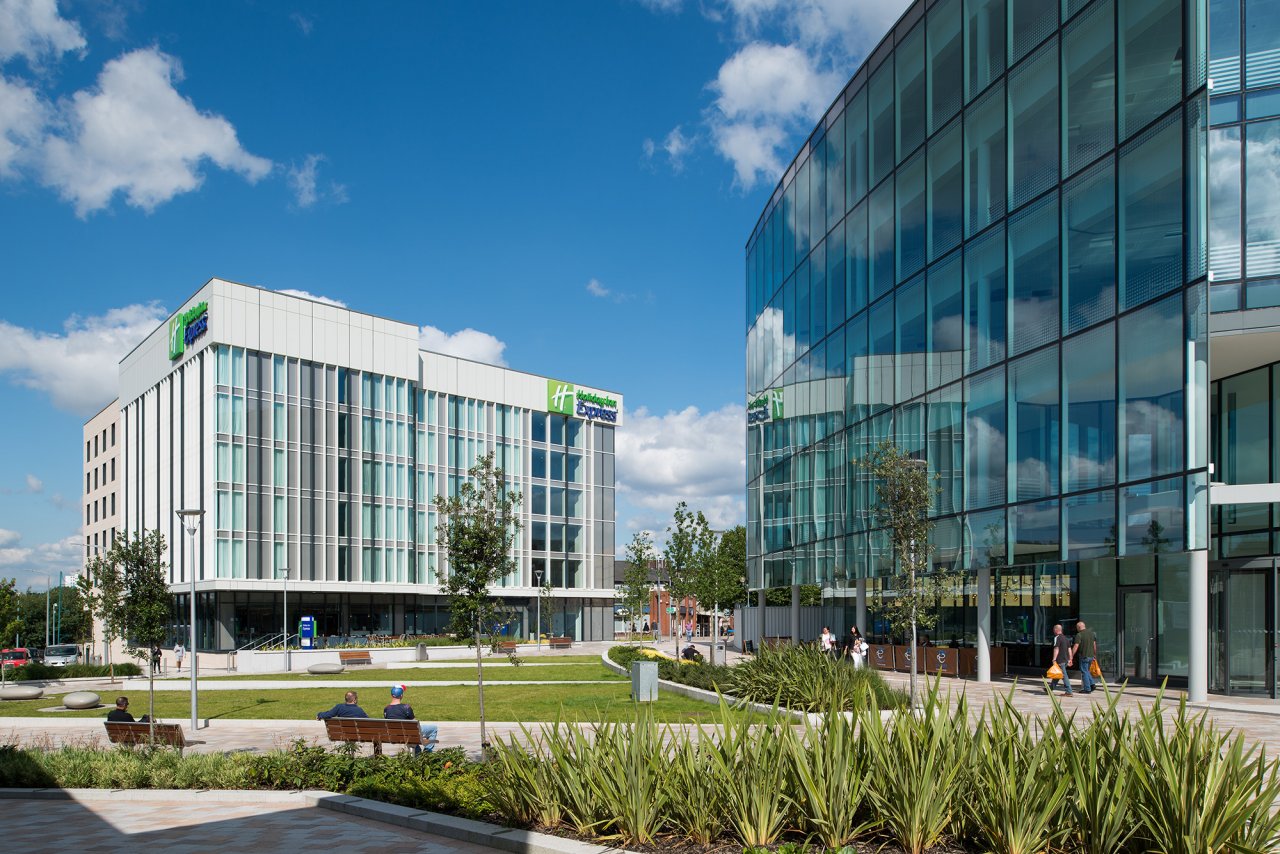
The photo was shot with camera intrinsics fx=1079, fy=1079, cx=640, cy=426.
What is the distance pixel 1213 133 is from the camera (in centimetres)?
2050

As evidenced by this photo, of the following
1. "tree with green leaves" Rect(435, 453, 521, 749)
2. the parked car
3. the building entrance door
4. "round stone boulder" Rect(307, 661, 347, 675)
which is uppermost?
"tree with green leaves" Rect(435, 453, 521, 749)

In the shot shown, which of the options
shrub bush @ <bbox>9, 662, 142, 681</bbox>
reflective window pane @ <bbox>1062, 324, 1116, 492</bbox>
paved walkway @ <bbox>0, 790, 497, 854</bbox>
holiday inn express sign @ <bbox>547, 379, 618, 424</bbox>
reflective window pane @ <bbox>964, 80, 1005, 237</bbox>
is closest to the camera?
paved walkway @ <bbox>0, 790, 497, 854</bbox>

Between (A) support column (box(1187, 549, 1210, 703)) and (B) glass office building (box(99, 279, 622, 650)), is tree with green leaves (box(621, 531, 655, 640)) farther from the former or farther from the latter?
(A) support column (box(1187, 549, 1210, 703))

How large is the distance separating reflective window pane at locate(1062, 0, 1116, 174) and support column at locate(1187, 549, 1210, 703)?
8.57 metres

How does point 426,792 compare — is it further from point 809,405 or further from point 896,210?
point 809,405

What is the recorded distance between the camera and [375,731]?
15.1m

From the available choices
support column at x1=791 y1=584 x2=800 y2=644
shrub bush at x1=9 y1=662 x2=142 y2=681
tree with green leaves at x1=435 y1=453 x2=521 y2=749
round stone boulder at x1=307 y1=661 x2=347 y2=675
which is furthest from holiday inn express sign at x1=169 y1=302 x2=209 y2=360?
tree with green leaves at x1=435 y1=453 x2=521 y2=749

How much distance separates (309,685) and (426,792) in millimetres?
27615

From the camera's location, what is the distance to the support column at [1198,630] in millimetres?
20094

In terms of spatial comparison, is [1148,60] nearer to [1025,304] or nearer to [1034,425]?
[1025,304]

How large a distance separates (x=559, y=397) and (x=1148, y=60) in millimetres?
66999

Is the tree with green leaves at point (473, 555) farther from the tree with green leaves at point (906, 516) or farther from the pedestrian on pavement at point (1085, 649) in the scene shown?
the pedestrian on pavement at point (1085, 649)

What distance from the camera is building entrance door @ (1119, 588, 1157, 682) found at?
2591 centimetres

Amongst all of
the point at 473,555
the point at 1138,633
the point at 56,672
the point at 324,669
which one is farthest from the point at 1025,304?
the point at 56,672
